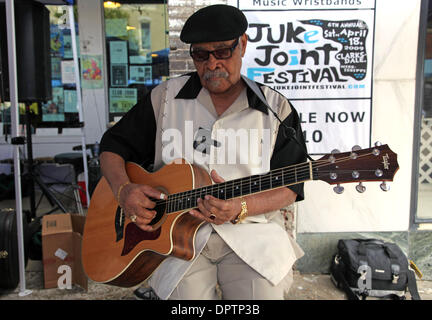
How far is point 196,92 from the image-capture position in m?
1.92

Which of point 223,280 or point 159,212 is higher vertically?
point 159,212

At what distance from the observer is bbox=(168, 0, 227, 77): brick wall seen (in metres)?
3.14

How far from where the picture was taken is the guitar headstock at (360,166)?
4.72ft

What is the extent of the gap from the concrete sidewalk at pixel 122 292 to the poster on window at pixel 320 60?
115cm

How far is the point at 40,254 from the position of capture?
3492 mm

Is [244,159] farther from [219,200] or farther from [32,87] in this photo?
[32,87]

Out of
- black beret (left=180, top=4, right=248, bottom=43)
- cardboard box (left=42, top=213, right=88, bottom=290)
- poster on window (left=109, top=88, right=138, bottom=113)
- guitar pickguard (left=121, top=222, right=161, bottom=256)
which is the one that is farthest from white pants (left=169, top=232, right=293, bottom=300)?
poster on window (left=109, top=88, right=138, bottom=113)

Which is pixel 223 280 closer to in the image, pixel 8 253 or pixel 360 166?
pixel 360 166

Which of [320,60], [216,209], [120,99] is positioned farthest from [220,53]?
[120,99]

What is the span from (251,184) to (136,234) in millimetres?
684

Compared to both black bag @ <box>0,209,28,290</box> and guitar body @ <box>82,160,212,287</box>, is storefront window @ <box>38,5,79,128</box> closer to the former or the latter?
black bag @ <box>0,209,28,290</box>

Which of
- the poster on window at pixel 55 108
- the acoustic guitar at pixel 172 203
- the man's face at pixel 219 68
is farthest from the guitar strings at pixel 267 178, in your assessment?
the poster on window at pixel 55 108

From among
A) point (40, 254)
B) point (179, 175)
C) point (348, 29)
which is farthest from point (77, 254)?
point (348, 29)
